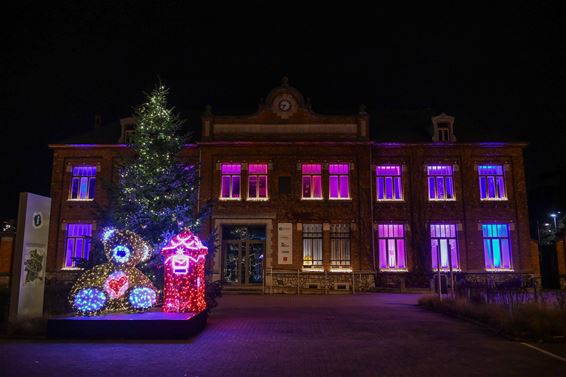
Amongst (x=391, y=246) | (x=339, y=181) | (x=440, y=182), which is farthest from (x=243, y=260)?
(x=440, y=182)

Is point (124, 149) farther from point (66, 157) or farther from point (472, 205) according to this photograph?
point (472, 205)

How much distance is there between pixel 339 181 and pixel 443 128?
22.7 ft

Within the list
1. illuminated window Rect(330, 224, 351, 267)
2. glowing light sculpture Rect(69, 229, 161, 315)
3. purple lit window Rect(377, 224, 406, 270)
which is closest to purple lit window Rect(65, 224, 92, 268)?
illuminated window Rect(330, 224, 351, 267)

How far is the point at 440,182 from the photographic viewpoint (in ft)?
88.5

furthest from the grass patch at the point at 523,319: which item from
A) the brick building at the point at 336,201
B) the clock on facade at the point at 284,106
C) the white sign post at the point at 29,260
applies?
the clock on facade at the point at 284,106

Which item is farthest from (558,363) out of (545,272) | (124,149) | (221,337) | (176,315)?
(124,149)

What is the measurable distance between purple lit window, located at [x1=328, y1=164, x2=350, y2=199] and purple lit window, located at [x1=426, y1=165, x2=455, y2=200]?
4738mm

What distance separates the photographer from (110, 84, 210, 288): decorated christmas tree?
16.0m

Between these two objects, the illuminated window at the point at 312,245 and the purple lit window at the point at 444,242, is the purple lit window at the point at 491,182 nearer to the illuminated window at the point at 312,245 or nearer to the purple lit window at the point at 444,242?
the purple lit window at the point at 444,242

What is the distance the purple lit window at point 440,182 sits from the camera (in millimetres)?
26828

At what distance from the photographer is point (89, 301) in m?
11.1

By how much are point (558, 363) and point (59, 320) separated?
9.58 meters

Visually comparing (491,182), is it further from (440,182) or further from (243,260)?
(243,260)

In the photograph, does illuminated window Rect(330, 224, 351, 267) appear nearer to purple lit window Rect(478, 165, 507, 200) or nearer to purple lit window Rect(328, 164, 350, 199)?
purple lit window Rect(328, 164, 350, 199)
